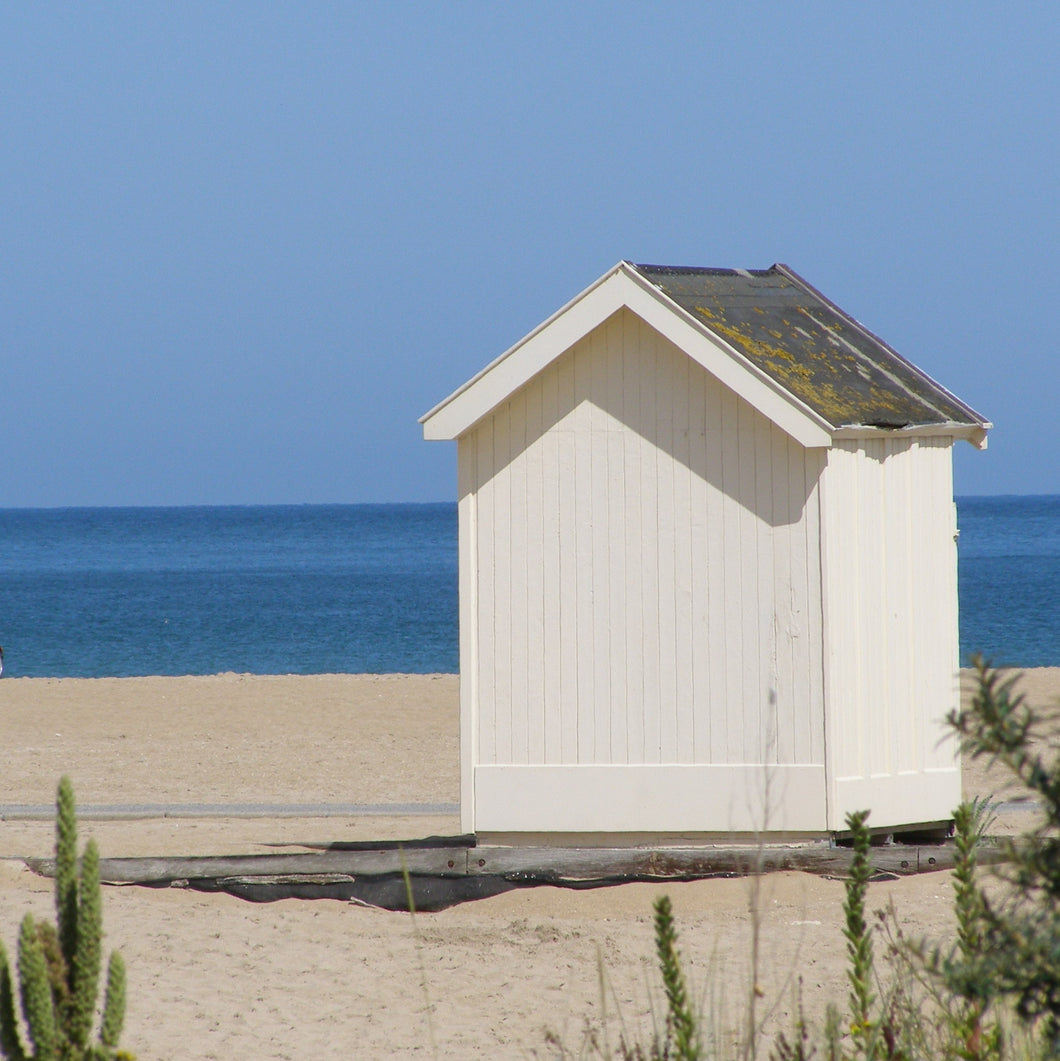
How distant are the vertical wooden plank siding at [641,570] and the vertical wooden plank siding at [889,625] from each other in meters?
0.17

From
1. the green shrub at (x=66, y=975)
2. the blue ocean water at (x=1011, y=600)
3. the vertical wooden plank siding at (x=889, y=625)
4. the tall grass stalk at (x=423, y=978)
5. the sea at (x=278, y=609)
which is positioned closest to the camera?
the green shrub at (x=66, y=975)

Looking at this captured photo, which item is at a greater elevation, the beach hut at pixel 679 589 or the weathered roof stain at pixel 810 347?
the weathered roof stain at pixel 810 347

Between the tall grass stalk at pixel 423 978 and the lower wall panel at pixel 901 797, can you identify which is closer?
the tall grass stalk at pixel 423 978

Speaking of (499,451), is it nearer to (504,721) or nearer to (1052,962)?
(504,721)

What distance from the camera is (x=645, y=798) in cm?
875

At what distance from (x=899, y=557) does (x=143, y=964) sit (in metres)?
4.89

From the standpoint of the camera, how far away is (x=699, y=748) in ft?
28.5

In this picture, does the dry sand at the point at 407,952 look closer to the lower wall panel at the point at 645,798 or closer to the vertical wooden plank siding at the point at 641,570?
the lower wall panel at the point at 645,798

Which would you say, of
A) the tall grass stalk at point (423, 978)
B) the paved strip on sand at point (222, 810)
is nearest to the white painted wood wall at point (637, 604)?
the tall grass stalk at point (423, 978)

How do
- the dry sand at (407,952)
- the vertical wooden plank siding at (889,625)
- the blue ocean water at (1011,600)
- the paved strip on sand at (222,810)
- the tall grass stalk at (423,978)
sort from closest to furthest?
1. the tall grass stalk at (423,978)
2. the dry sand at (407,952)
3. the vertical wooden plank siding at (889,625)
4. the paved strip on sand at (222,810)
5. the blue ocean water at (1011,600)

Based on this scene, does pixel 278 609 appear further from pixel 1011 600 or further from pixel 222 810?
pixel 222 810

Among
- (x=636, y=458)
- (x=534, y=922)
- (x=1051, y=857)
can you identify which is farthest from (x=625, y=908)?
(x=1051, y=857)

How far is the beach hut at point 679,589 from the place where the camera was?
8539 millimetres

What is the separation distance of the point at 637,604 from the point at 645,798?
3.73 ft
